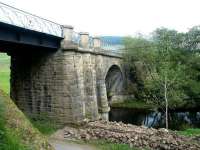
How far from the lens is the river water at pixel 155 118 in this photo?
35.6 metres

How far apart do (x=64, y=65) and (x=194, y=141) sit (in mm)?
11318

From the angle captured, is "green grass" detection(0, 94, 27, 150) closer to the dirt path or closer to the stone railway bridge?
the dirt path

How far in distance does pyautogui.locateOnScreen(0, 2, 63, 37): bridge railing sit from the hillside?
7.82 metres

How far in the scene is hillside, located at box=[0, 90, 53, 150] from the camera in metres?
9.77

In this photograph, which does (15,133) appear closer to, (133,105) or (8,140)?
(8,140)

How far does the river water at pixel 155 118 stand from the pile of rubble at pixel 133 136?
12.0 meters

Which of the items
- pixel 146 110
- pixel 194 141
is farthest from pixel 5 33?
pixel 146 110

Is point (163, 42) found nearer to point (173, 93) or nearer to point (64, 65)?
point (173, 93)

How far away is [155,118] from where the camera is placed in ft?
128

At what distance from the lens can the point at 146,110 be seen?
142 ft

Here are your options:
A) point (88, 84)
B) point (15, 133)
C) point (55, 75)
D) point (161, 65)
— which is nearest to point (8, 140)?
point (15, 133)

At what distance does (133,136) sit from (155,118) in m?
17.8

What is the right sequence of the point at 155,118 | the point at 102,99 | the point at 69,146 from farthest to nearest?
the point at 155,118, the point at 102,99, the point at 69,146

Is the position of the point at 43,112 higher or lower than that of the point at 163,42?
lower
